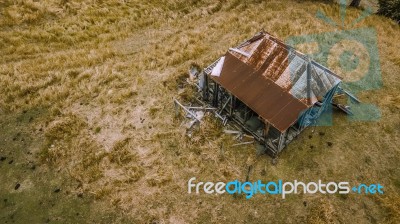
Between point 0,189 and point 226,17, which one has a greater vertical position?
point 226,17

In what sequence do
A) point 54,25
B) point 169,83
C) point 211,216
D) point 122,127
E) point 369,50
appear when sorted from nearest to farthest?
point 211,216 < point 122,127 < point 169,83 < point 369,50 < point 54,25

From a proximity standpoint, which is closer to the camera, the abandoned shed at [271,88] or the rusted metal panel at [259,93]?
the rusted metal panel at [259,93]

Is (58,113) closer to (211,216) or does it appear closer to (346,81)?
(211,216)

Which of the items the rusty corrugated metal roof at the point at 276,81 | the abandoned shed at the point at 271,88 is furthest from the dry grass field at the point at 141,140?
the rusty corrugated metal roof at the point at 276,81

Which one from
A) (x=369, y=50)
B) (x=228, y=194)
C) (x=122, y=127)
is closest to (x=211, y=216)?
(x=228, y=194)

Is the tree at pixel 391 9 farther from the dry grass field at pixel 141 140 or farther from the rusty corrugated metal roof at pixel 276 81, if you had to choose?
the rusty corrugated metal roof at pixel 276 81
